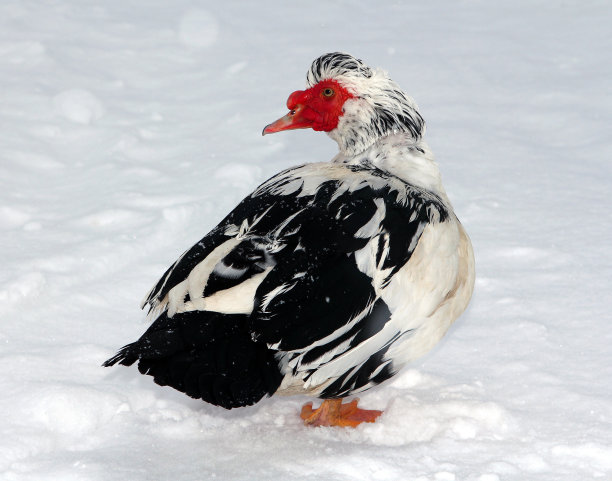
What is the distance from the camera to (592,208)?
15.9 feet

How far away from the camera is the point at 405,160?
3531mm

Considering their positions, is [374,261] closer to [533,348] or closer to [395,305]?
[395,305]

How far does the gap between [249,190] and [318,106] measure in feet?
5.08

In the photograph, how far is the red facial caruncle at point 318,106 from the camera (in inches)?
142

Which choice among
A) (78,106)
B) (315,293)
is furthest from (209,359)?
(78,106)

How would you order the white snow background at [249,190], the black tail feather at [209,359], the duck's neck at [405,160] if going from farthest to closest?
1. the duck's neck at [405,160]
2. the white snow background at [249,190]
3. the black tail feather at [209,359]

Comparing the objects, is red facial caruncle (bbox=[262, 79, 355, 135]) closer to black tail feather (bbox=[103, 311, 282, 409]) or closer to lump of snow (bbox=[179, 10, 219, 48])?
black tail feather (bbox=[103, 311, 282, 409])

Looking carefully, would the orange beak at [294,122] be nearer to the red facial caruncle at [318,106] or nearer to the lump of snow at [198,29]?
the red facial caruncle at [318,106]

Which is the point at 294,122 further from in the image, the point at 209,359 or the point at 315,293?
the point at 209,359

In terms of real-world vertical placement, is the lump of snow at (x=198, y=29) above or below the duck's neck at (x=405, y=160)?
below

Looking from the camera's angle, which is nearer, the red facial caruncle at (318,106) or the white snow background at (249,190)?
the white snow background at (249,190)

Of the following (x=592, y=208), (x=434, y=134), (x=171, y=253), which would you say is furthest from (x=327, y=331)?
(x=434, y=134)

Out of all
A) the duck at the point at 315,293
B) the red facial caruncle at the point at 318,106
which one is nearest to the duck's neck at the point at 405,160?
the duck at the point at 315,293

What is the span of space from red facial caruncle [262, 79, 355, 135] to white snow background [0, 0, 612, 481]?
110 cm
